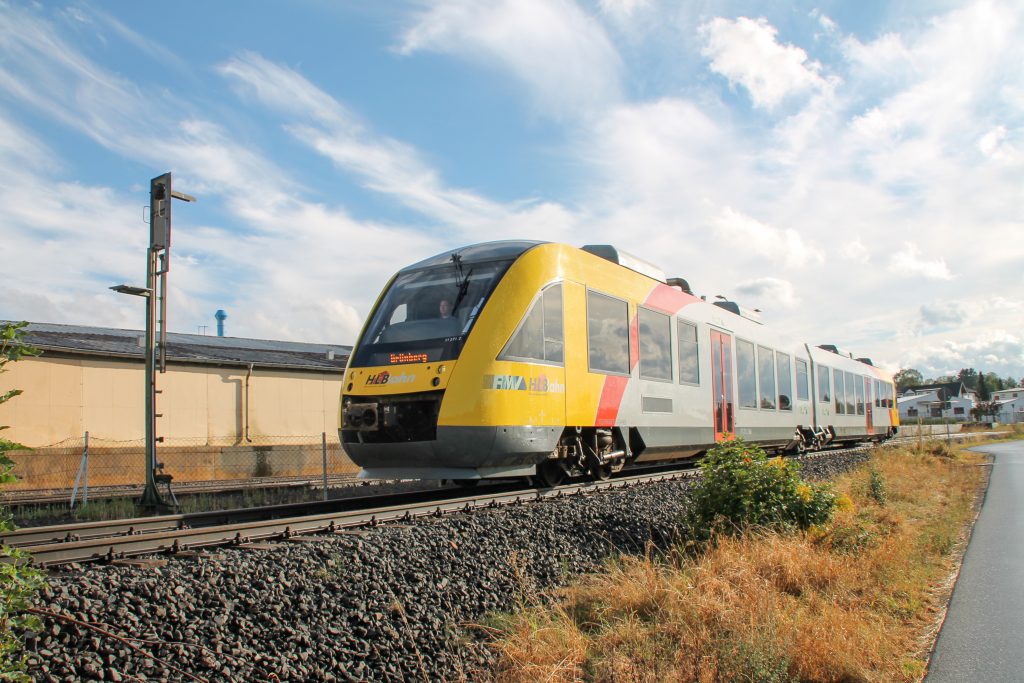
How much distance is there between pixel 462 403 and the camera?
8148 mm

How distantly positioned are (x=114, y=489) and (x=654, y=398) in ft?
30.5

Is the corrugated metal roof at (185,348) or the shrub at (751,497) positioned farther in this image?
the corrugated metal roof at (185,348)

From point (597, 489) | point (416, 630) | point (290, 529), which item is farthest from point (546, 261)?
point (416, 630)

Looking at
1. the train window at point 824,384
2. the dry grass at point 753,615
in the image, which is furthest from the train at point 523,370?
the train window at point 824,384

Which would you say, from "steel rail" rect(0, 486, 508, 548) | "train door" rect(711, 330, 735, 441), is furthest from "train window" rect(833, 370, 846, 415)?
"steel rail" rect(0, 486, 508, 548)

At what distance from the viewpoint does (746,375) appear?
15.7 meters

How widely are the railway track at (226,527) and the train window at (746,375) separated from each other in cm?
589

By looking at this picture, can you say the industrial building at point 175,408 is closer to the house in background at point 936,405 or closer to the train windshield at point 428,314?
the train windshield at point 428,314

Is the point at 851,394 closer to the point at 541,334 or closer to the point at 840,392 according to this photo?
the point at 840,392

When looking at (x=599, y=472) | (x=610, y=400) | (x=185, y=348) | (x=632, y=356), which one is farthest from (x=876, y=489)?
(x=185, y=348)

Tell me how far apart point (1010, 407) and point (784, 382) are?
354 ft

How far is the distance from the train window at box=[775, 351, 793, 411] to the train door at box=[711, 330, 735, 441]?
3.53 meters

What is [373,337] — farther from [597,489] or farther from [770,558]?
[770,558]

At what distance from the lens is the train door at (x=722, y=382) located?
1389cm
